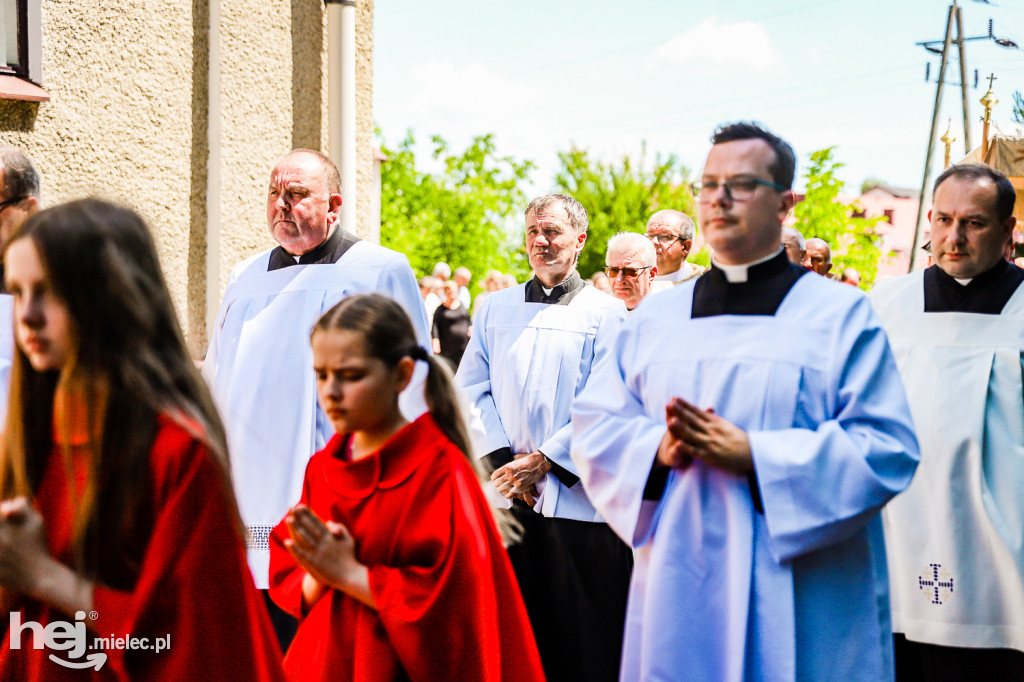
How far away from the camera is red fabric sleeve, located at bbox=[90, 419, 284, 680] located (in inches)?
70.3

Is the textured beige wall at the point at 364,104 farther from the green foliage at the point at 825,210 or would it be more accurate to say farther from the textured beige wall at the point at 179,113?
the green foliage at the point at 825,210

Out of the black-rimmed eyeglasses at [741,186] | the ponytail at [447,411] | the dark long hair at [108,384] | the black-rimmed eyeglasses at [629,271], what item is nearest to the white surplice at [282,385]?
the black-rimmed eyeglasses at [629,271]

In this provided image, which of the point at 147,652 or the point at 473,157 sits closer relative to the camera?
the point at 147,652

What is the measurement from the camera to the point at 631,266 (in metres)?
5.20

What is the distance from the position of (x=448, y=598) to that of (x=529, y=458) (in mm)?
2321

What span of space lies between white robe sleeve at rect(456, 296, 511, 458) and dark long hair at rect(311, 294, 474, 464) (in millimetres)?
2068

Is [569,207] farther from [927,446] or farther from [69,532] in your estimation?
[69,532]

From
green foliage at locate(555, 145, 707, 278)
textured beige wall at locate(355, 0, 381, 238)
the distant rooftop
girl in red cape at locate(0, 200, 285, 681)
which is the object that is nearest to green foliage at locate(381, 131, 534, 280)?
green foliage at locate(555, 145, 707, 278)

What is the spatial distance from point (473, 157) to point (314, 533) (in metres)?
24.3

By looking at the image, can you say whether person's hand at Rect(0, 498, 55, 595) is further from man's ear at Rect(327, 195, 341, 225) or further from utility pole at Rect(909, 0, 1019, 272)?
utility pole at Rect(909, 0, 1019, 272)

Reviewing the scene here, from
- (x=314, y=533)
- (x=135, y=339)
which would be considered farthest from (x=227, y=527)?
(x=314, y=533)

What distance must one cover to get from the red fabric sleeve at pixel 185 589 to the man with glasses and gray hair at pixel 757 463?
4.37ft

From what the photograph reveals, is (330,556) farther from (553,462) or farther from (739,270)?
(553,462)

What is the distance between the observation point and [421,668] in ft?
8.54
